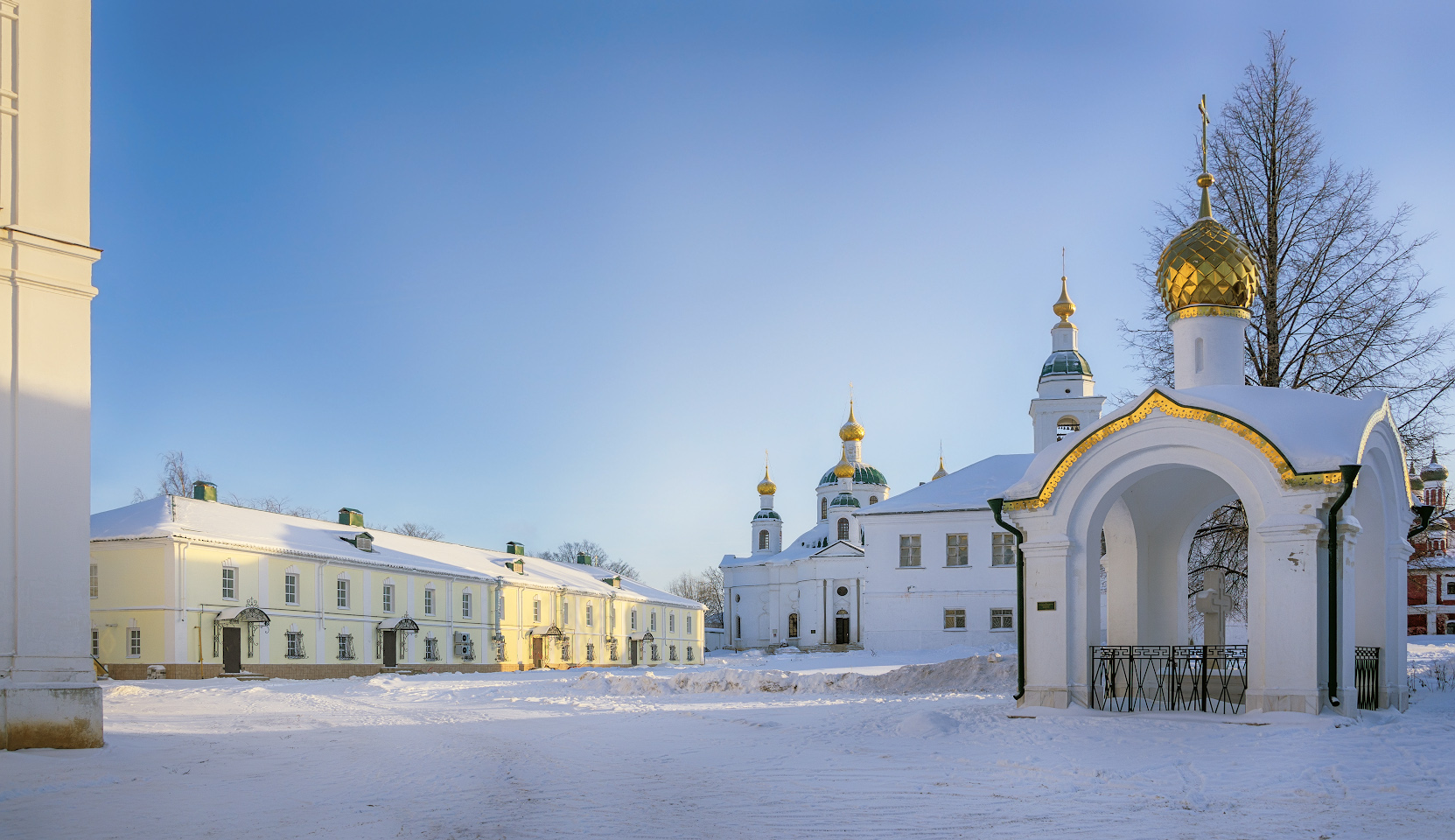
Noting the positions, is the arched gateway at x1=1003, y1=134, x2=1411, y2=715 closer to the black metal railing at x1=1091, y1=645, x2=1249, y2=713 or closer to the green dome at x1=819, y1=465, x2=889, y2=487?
the black metal railing at x1=1091, y1=645, x2=1249, y2=713

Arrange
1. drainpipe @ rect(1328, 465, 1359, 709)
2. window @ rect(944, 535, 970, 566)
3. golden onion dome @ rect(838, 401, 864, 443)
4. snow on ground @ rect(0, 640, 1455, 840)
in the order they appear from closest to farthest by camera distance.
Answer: snow on ground @ rect(0, 640, 1455, 840) → drainpipe @ rect(1328, 465, 1359, 709) → window @ rect(944, 535, 970, 566) → golden onion dome @ rect(838, 401, 864, 443)

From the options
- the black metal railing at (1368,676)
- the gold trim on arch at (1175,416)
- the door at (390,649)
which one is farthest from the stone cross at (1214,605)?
the door at (390,649)

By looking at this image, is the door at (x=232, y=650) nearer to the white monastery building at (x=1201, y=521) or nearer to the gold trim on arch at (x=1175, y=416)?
the white monastery building at (x=1201, y=521)

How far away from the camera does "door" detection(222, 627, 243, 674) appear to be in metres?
31.5

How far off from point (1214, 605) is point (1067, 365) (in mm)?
22651

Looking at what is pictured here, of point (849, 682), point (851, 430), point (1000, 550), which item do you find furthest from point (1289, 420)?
point (851, 430)

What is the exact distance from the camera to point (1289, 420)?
13086mm

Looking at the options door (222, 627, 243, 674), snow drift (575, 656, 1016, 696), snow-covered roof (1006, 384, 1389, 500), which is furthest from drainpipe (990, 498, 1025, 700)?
door (222, 627, 243, 674)

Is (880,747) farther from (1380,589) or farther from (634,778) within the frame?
(1380,589)

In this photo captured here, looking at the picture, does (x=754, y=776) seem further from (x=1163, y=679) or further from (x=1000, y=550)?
(x=1000, y=550)

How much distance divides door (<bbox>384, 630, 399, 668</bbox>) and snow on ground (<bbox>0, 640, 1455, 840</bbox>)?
2105cm

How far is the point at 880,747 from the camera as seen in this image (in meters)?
12.1

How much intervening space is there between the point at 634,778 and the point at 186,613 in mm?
24275

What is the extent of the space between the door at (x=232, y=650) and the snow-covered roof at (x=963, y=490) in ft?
63.3
